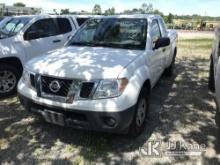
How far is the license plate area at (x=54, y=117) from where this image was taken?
3.71 metres

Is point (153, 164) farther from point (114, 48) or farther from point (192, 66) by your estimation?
point (192, 66)

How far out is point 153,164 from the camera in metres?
3.61

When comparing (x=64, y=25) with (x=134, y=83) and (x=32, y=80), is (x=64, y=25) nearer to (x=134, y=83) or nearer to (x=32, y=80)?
(x=32, y=80)

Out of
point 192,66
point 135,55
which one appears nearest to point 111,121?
point 135,55

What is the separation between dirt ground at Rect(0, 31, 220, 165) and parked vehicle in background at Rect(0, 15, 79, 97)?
23.4 inches

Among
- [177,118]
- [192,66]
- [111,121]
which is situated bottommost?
[192,66]

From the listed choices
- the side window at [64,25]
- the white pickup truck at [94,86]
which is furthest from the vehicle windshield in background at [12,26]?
the white pickup truck at [94,86]

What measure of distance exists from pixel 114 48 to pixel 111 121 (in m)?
1.52

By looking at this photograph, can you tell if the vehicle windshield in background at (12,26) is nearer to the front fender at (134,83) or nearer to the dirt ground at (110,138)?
the dirt ground at (110,138)

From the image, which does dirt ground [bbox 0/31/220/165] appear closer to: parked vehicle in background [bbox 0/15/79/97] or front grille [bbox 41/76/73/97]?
parked vehicle in background [bbox 0/15/79/97]

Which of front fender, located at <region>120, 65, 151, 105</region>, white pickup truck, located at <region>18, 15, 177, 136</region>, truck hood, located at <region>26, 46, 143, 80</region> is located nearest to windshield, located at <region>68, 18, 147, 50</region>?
white pickup truck, located at <region>18, 15, 177, 136</region>

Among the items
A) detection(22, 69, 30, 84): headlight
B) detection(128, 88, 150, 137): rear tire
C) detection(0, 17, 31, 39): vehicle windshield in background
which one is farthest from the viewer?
detection(0, 17, 31, 39): vehicle windshield in background

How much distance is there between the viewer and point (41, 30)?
22.8 feet

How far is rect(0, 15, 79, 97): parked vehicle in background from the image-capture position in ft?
19.9
